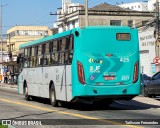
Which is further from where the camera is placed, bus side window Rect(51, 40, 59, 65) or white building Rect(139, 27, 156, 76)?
white building Rect(139, 27, 156, 76)

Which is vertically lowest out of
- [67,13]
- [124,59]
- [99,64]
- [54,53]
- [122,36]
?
[99,64]

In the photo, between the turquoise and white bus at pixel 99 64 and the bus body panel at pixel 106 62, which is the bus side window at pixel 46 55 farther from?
the bus body panel at pixel 106 62

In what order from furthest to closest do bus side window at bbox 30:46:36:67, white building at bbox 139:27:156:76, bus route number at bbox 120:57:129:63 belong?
white building at bbox 139:27:156:76 < bus side window at bbox 30:46:36:67 < bus route number at bbox 120:57:129:63

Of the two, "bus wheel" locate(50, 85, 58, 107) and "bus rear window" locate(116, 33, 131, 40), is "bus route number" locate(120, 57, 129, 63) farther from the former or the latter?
"bus wheel" locate(50, 85, 58, 107)

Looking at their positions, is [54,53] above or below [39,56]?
above

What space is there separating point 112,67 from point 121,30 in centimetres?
146

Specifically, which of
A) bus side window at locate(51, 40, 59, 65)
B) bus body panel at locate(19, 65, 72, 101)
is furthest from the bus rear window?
bus side window at locate(51, 40, 59, 65)

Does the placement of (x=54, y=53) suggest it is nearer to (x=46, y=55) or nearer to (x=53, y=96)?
(x=46, y=55)

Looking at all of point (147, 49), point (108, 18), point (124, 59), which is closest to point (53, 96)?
point (124, 59)

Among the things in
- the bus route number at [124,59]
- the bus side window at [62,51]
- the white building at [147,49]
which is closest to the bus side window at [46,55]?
the bus side window at [62,51]

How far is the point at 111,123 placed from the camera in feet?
41.5

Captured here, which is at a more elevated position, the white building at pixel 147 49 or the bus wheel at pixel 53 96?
the white building at pixel 147 49

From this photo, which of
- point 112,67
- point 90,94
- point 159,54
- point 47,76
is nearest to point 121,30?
point 112,67

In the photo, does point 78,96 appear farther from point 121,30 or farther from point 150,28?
point 150,28
